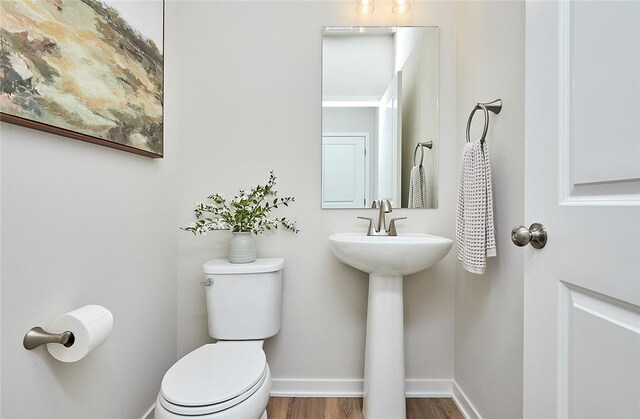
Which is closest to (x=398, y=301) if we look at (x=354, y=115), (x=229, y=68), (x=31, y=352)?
(x=354, y=115)

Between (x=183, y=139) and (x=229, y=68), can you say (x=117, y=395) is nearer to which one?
(x=183, y=139)

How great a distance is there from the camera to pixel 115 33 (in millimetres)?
1201

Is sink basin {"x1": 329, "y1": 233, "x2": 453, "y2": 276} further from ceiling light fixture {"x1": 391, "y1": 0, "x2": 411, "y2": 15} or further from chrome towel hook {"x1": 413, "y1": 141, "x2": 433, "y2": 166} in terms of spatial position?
ceiling light fixture {"x1": 391, "y1": 0, "x2": 411, "y2": 15}

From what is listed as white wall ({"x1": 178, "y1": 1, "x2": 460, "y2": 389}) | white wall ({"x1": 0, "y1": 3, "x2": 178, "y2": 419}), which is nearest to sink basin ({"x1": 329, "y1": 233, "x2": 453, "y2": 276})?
white wall ({"x1": 178, "y1": 1, "x2": 460, "y2": 389})

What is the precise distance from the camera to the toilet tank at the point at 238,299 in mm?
1594

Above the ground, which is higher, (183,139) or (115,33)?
A: (115,33)

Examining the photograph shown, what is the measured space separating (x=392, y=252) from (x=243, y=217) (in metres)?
0.74

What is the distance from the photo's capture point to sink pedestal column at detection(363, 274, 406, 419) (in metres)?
1.52

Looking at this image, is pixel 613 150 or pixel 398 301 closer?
pixel 613 150

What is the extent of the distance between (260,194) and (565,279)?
135 centimetres

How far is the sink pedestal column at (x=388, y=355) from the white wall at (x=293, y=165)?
31cm

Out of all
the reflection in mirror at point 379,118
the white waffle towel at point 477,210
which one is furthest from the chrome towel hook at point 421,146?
the white waffle towel at point 477,210

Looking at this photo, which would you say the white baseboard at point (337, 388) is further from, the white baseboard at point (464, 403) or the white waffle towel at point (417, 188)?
the white waffle towel at point (417, 188)

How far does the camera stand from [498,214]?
135cm
